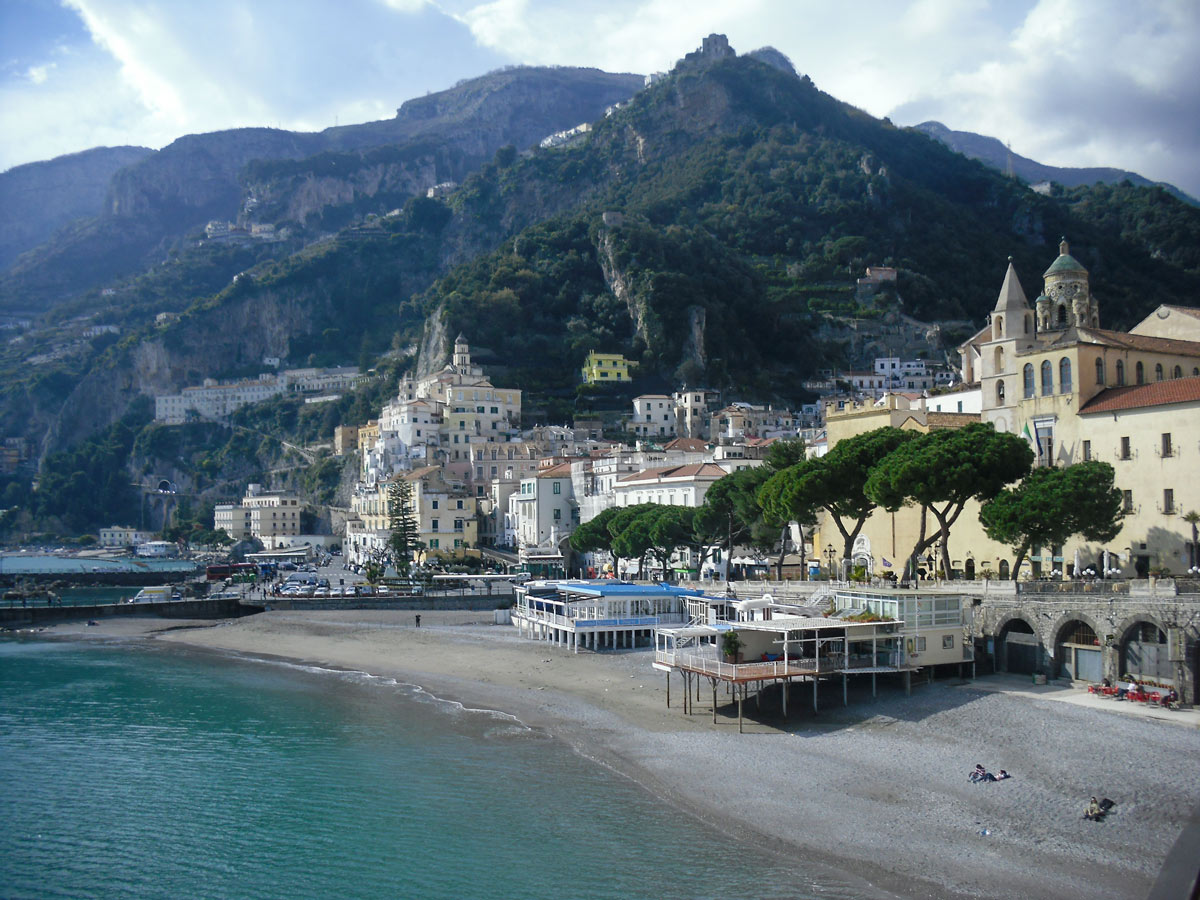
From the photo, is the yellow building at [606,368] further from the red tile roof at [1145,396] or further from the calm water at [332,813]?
the calm water at [332,813]

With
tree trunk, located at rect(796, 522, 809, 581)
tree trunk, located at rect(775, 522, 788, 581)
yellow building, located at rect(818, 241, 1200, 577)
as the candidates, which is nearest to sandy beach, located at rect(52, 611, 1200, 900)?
yellow building, located at rect(818, 241, 1200, 577)

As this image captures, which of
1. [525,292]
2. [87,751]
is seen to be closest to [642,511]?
[87,751]

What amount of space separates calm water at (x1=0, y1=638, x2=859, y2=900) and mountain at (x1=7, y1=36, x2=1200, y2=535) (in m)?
76.2

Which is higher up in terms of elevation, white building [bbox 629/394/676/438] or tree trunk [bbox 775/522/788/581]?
white building [bbox 629/394/676/438]

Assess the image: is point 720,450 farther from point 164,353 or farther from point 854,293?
point 164,353

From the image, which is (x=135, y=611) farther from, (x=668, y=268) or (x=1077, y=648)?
(x=668, y=268)

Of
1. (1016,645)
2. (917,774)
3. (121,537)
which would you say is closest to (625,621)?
(1016,645)

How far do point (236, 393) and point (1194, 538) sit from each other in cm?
14739

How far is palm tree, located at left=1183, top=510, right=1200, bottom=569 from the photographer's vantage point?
3291 centimetres

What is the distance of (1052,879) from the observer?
17.7 metres

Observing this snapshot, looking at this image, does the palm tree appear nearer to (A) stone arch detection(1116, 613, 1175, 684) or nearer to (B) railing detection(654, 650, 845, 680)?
(A) stone arch detection(1116, 613, 1175, 684)

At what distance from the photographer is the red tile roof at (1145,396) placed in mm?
34688

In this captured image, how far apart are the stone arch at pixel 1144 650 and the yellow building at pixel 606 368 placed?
8420cm

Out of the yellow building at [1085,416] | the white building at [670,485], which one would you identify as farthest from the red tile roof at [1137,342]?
the white building at [670,485]
